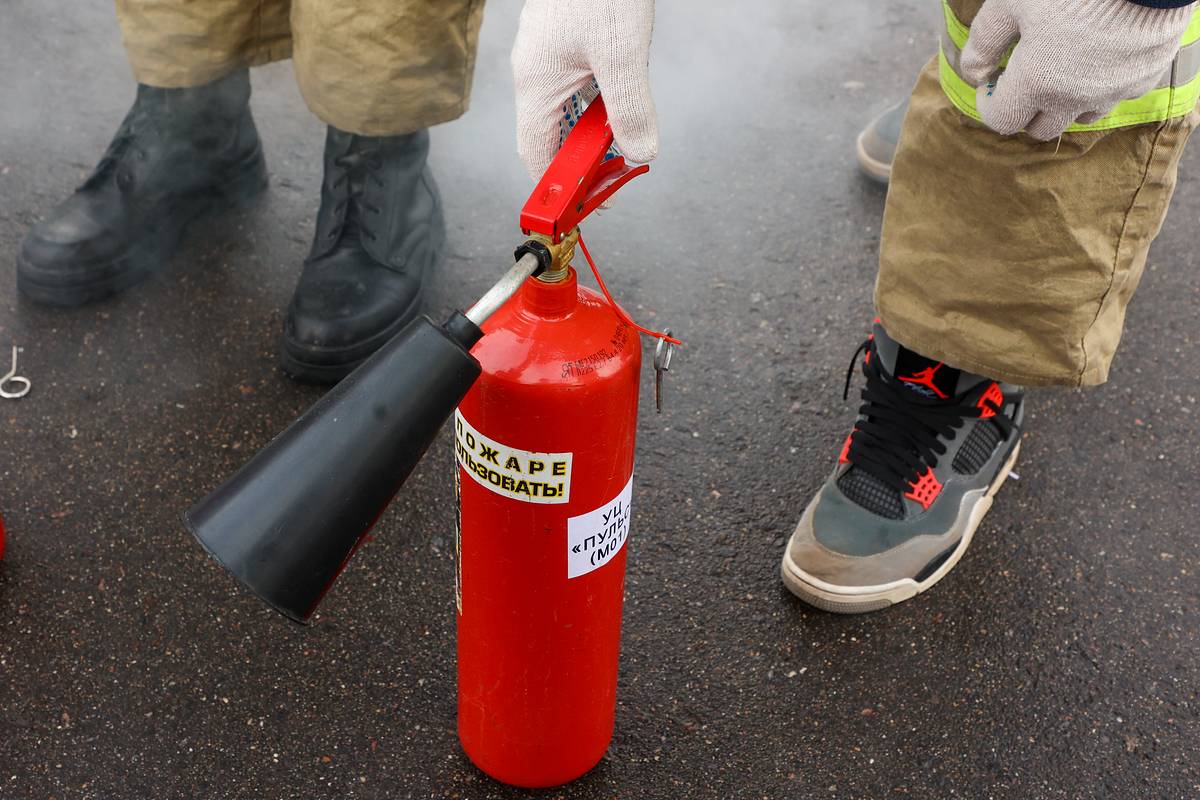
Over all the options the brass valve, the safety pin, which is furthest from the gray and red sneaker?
the safety pin

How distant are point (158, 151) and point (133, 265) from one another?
0.23 m

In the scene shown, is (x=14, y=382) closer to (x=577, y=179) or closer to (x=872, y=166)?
(x=577, y=179)

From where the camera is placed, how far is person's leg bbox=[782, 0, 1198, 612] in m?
1.27

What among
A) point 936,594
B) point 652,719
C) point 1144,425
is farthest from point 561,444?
point 1144,425

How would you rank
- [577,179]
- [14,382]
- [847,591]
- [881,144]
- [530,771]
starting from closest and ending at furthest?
[577,179], [530,771], [847,591], [14,382], [881,144]

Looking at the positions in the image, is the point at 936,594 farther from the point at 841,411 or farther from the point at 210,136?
the point at 210,136

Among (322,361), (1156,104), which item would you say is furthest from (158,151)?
(1156,104)

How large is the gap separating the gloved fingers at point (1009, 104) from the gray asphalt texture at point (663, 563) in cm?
76

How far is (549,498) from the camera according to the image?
1056mm

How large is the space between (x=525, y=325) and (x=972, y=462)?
37.0 inches

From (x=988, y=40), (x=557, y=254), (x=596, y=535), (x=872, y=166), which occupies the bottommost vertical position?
(x=872, y=166)

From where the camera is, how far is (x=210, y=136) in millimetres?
2094

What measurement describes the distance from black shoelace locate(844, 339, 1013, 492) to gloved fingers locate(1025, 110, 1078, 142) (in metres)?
0.53

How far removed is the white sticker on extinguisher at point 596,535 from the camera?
3.58ft
